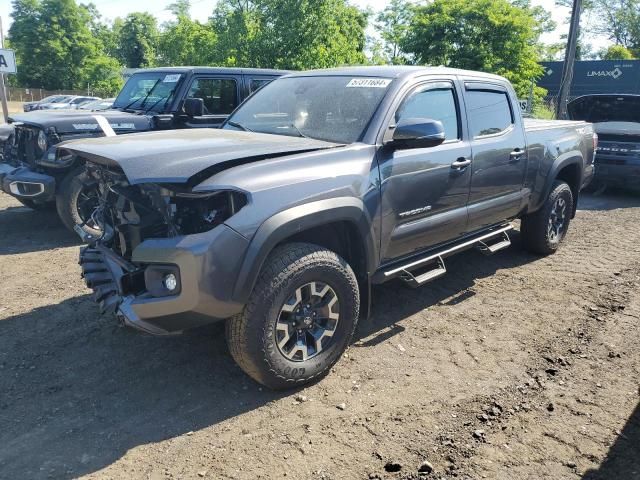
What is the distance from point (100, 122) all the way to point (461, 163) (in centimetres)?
366

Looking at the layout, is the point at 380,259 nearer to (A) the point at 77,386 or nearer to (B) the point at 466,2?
(A) the point at 77,386

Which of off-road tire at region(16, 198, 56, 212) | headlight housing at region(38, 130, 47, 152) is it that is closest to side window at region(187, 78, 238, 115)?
headlight housing at region(38, 130, 47, 152)

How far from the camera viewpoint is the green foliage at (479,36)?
1823cm

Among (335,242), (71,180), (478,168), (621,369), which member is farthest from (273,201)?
(71,180)

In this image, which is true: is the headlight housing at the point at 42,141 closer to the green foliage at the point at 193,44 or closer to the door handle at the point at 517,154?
the door handle at the point at 517,154

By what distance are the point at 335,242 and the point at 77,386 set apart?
184 centimetres

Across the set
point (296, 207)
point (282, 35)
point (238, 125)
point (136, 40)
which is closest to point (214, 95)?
point (238, 125)

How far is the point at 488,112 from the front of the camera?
4785 millimetres

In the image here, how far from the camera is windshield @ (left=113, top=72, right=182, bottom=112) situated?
7.09m

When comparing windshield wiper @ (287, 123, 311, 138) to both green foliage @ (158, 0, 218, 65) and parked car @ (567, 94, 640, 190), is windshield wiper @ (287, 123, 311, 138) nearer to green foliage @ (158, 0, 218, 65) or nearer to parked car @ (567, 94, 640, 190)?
parked car @ (567, 94, 640, 190)

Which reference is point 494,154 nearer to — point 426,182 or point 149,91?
point 426,182

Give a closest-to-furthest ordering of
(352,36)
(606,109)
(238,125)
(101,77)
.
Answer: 1. (238,125)
2. (606,109)
3. (352,36)
4. (101,77)

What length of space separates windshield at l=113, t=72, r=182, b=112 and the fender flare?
15.0 feet

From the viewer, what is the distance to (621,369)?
364cm
